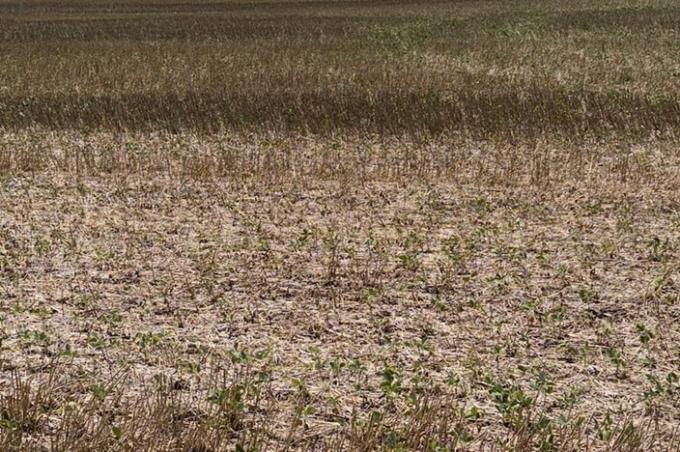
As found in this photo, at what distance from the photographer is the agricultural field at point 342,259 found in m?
5.41

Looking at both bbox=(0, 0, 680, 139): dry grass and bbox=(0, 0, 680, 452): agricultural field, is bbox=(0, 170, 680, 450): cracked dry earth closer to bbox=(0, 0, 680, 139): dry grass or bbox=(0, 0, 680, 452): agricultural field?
bbox=(0, 0, 680, 452): agricultural field

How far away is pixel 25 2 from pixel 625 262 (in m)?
43.6

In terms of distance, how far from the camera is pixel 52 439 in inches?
197

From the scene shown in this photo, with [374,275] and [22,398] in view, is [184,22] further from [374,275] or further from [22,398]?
[22,398]

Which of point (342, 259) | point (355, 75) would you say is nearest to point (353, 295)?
point (342, 259)

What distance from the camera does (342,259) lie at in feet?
27.9

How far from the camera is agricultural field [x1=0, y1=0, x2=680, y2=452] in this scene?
17.7 ft

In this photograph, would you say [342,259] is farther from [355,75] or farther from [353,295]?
[355,75]

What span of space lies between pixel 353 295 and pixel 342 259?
96 cm

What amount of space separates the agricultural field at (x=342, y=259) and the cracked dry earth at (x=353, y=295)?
28 millimetres

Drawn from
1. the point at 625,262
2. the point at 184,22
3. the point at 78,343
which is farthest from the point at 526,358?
the point at 184,22

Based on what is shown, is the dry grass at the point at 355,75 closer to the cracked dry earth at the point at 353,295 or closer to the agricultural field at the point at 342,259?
the agricultural field at the point at 342,259

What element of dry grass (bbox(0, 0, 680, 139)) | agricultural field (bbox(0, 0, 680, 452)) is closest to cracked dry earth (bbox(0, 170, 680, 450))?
agricultural field (bbox(0, 0, 680, 452))

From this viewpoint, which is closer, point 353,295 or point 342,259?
point 353,295
